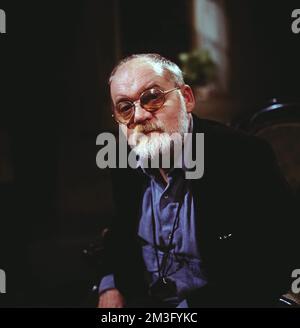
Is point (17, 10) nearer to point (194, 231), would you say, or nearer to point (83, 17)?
point (83, 17)

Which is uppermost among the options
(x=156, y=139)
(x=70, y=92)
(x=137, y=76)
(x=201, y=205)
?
(x=70, y=92)

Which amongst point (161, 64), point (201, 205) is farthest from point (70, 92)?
point (201, 205)

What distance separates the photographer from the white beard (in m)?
1.76

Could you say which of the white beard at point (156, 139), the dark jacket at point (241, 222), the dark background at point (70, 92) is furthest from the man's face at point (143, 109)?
the dark background at point (70, 92)

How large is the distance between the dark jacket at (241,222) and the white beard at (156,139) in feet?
0.45

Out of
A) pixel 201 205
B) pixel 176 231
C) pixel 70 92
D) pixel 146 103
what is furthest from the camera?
pixel 70 92

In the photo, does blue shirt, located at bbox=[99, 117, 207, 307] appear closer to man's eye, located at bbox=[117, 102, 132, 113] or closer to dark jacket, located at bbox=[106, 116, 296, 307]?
dark jacket, located at bbox=[106, 116, 296, 307]

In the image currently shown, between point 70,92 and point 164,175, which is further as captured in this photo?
point 70,92

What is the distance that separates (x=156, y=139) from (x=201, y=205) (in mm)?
345

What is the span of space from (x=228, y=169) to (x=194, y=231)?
310 mm

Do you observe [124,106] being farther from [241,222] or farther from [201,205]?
[241,222]

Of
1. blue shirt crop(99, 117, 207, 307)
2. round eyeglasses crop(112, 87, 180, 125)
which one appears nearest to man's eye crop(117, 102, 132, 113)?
round eyeglasses crop(112, 87, 180, 125)

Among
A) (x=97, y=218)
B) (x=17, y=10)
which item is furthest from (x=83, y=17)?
(x=97, y=218)

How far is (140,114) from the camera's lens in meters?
1.74
